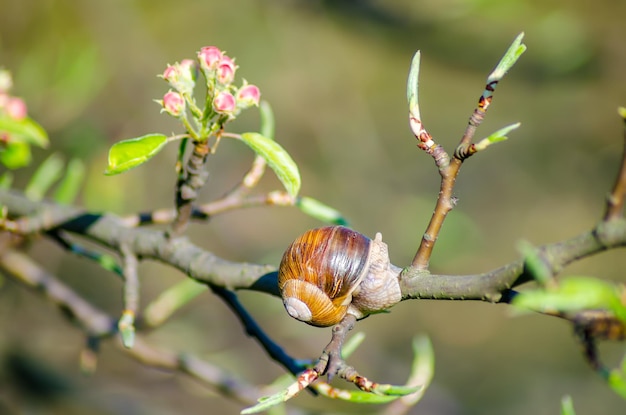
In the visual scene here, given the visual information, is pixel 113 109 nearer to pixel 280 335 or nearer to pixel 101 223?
pixel 280 335

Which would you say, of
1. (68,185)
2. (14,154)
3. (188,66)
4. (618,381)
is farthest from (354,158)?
(618,381)

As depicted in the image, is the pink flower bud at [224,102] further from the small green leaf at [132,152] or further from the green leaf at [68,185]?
the green leaf at [68,185]

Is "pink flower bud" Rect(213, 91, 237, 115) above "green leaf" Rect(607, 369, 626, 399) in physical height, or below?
above

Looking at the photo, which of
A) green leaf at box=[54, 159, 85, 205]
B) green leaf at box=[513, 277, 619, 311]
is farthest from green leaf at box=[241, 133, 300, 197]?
green leaf at box=[54, 159, 85, 205]

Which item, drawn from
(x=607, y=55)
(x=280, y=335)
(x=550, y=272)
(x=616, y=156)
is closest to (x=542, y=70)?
(x=607, y=55)

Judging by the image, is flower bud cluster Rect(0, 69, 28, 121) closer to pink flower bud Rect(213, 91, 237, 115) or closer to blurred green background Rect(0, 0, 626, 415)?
pink flower bud Rect(213, 91, 237, 115)

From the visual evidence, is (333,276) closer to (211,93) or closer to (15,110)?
(211,93)
